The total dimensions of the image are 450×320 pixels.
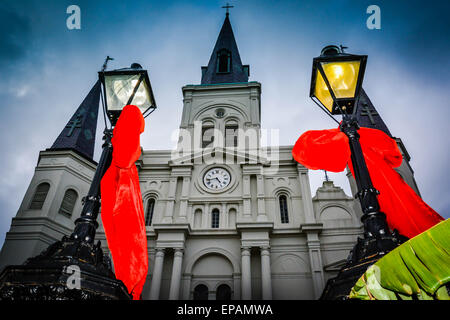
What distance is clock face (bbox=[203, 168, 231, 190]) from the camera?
58.5 ft

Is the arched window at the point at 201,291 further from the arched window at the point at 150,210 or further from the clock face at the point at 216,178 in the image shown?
the clock face at the point at 216,178

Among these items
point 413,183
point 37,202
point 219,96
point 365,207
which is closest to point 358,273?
point 365,207

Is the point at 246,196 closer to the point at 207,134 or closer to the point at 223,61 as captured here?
the point at 207,134

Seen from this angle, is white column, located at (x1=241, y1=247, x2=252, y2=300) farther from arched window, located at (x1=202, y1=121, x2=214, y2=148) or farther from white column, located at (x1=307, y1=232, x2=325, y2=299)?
arched window, located at (x1=202, y1=121, x2=214, y2=148)

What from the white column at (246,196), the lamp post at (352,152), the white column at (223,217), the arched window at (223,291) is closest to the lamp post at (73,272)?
the lamp post at (352,152)

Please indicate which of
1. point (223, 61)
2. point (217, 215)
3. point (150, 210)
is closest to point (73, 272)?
point (217, 215)

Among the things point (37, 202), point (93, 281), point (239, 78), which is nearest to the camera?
point (93, 281)

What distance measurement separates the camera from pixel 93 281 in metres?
2.31

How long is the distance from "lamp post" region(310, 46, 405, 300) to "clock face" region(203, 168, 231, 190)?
A: 13853mm

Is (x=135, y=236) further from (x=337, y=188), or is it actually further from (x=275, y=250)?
(x=337, y=188)

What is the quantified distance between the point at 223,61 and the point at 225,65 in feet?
2.18

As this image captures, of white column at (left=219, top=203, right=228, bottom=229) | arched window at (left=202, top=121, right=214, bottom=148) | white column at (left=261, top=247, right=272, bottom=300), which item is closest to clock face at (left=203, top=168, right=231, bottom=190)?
white column at (left=219, top=203, right=228, bottom=229)

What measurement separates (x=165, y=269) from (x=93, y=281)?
43.8ft
